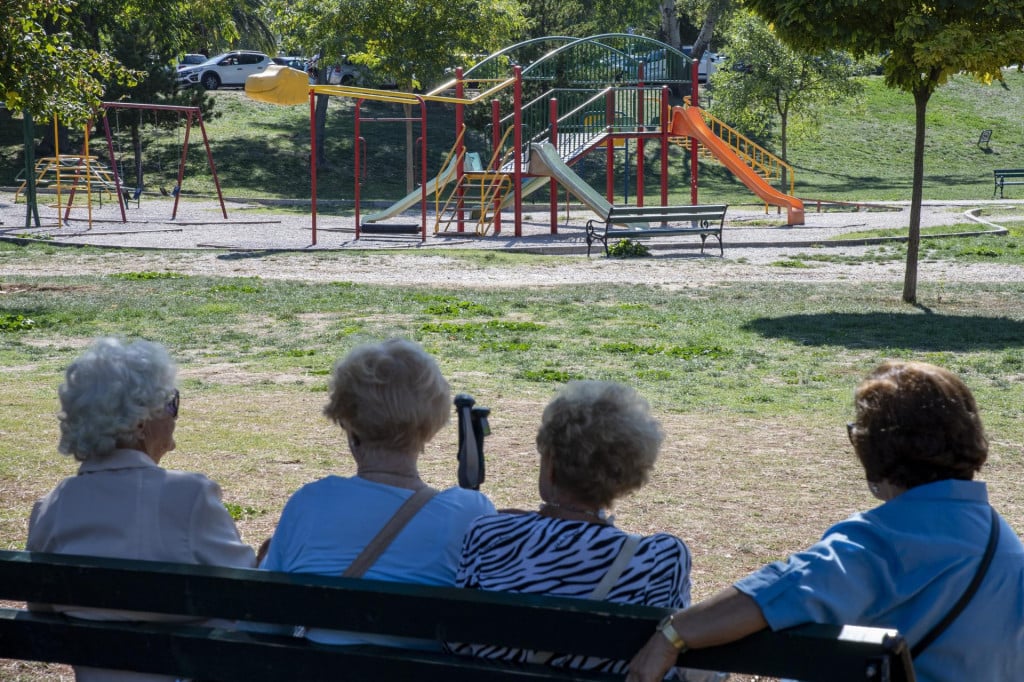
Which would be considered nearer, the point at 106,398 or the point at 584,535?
the point at 584,535

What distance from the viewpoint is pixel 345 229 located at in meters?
25.3

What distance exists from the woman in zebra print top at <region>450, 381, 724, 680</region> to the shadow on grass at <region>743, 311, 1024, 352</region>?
27.5 ft

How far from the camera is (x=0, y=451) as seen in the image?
21.5 ft

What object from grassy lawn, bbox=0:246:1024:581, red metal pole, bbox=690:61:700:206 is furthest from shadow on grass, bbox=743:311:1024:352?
red metal pole, bbox=690:61:700:206

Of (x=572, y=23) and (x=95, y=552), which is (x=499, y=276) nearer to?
(x=95, y=552)

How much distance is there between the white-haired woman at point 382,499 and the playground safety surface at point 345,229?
687 inches

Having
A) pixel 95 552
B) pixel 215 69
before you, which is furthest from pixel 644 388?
pixel 215 69

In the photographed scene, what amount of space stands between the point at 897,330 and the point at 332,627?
32.8 ft

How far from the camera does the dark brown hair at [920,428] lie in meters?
2.36

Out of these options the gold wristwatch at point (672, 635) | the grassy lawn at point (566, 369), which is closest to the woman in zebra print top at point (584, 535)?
the gold wristwatch at point (672, 635)

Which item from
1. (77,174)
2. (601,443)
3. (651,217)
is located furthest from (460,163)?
(601,443)

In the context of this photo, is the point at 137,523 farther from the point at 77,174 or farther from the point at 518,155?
the point at 77,174

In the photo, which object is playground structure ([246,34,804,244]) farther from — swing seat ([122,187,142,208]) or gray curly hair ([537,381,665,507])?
gray curly hair ([537,381,665,507])

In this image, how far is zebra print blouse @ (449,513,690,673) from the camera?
2436mm
